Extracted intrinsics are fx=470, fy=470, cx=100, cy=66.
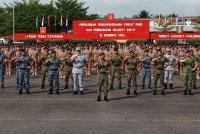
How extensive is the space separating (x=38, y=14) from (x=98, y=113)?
65222mm

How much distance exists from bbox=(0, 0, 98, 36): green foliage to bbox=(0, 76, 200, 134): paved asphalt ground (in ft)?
189

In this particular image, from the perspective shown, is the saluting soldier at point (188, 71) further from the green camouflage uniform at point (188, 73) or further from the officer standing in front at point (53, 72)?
the officer standing in front at point (53, 72)

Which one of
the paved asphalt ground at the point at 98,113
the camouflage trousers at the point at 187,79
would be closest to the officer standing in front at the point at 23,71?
the paved asphalt ground at the point at 98,113

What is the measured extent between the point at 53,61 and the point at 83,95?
6.11ft

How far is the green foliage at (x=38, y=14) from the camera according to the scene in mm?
77000

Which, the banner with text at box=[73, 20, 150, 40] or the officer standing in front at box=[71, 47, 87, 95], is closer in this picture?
the officer standing in front at box=[71, 47, 87, 95]

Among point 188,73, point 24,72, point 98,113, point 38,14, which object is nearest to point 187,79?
point 188,73

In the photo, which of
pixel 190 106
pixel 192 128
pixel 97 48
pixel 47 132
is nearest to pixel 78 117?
pixel 47 132

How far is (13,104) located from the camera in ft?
52.3

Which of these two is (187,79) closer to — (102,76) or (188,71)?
(188,71)

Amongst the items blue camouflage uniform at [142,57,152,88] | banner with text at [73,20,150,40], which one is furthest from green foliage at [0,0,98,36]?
blue camouflage uniform at [142,57,152,88]

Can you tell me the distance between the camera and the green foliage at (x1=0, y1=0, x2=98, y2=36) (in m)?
77.0

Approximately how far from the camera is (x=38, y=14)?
7775cm

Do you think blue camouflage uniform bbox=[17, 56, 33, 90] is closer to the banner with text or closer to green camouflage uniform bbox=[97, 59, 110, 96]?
green camouflage uniform bbox=[97, 59, 110, 96]
